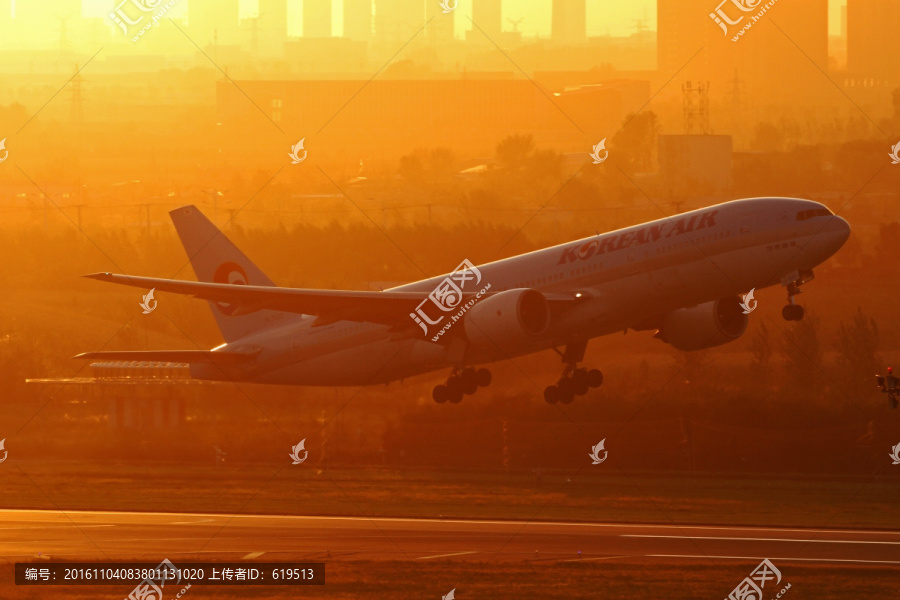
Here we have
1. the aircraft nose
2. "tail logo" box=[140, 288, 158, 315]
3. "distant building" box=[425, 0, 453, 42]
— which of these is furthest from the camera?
"distant building" box=[425, 0, 453, 42]

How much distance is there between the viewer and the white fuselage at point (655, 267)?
40.7 metres

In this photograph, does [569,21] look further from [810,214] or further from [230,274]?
[810,214]

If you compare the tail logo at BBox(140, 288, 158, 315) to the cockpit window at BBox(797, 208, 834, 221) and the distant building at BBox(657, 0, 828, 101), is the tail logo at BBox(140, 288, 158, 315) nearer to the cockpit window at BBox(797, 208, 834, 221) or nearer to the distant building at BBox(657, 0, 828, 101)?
the distant building at BBox(657, 0, 828, 101)

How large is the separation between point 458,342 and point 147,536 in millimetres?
12617

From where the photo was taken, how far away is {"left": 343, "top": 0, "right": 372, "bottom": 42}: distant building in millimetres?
186800

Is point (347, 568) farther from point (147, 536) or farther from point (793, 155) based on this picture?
point (793, 155)

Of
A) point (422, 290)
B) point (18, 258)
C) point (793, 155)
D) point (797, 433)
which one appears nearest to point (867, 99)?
point (793, 155)

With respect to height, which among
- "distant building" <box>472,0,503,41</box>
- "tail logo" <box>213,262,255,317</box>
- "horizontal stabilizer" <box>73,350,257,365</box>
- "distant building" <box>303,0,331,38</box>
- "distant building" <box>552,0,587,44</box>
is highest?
"distant building" <box>303,0,331,38</box>

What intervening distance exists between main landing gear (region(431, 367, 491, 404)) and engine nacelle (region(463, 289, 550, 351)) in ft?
12.4

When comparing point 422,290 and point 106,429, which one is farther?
point 106,429

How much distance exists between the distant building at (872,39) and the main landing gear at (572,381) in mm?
87897

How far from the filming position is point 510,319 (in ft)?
137

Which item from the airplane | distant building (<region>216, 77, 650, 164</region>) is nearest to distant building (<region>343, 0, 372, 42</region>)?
distant building (<region>216, 77, 650, 164</region>)

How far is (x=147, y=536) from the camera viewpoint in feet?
146
